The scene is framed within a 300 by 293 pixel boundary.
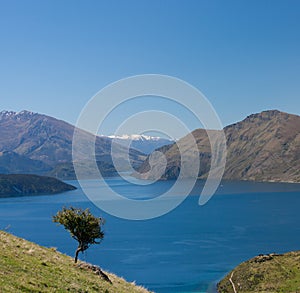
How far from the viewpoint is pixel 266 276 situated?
123 meters

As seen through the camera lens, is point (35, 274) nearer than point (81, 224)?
Yes

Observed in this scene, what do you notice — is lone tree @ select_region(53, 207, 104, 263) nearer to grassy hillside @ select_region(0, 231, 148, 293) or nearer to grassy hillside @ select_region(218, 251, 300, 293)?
grassy hillside @ select_region(0, 231, 148, 293)

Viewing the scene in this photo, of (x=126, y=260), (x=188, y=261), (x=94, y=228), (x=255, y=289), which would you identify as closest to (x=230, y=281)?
(x=255, y=289)

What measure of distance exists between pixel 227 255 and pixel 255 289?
4793 cm

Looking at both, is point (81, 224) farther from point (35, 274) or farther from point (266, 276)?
point (266, 276)

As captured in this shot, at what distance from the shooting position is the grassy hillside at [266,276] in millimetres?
114625

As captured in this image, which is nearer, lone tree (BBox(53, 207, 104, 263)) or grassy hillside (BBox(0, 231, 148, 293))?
grassy hillside (BBox(0, 231, 148, 293))

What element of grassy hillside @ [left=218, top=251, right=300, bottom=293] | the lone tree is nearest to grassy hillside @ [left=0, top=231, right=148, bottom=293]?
the lone tree

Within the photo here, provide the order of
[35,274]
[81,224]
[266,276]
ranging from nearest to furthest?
1. [35,274]
2. [81,224]
3. [266,276]

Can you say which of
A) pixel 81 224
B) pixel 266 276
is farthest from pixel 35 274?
pixel 266 276

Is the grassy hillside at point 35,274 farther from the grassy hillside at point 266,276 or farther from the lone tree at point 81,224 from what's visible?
the grassy hillside at point 266,276

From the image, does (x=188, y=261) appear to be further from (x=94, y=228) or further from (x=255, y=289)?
(x=94, y=228)

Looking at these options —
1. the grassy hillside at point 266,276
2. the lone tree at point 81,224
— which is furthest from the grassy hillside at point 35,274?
the grassy hillside at point 266,276

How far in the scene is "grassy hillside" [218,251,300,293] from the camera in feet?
376
